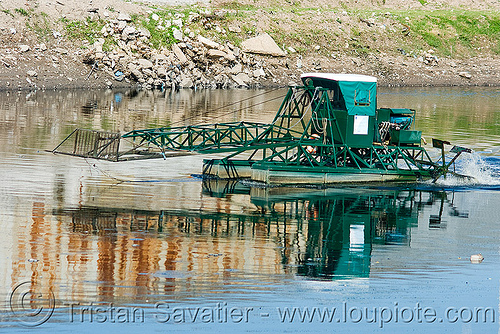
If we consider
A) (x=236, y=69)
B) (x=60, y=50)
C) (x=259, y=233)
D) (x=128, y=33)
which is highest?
(x=128, y=33)

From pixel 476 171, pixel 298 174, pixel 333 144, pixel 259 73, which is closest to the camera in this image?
pixel 298 174

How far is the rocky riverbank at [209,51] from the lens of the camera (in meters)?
62.1

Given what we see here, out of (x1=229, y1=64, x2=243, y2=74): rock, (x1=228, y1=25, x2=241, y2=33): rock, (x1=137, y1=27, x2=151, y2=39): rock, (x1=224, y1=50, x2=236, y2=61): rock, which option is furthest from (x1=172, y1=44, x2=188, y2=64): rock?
(x1=228, y1=25, x2=241, y2=33): rock

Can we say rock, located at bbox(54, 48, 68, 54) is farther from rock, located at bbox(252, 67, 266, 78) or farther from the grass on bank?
rock, located at bbox(252, 67, 266, 78)

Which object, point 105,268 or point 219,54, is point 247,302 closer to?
point 105,268

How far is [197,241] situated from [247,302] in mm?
4647

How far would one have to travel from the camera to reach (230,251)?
1755 cm

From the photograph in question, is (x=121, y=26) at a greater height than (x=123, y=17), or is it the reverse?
(x=123, y=17)

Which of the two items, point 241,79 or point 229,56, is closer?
point 241,79

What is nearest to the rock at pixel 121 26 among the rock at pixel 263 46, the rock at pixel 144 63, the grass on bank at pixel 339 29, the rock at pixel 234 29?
the grass on bank at pixel 339 29

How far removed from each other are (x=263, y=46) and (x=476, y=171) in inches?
1826

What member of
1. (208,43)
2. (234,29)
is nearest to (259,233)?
(208,43)

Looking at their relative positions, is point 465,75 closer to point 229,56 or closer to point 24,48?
point 229,56

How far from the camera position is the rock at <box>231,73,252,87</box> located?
69125mm
